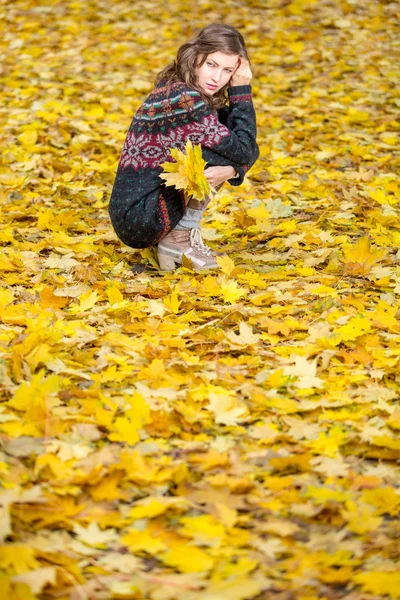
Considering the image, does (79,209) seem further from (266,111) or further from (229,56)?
(266,111)

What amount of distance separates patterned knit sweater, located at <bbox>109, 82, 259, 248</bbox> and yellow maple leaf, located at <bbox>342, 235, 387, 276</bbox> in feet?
2.08

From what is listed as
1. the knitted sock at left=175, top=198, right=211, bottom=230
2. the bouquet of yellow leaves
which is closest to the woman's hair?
the bouquet of yellow leaves

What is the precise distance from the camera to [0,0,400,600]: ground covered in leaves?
63.1 inches

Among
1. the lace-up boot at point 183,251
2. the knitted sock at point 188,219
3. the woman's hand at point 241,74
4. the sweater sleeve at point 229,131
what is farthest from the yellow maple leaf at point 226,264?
the woman's hand at point 241,74

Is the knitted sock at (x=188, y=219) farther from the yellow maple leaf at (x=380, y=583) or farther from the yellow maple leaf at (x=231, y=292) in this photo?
the yellow maple leaf at (x=380, y=583)

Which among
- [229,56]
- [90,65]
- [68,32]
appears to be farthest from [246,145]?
[68,32]

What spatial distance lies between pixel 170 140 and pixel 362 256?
1.02 metres

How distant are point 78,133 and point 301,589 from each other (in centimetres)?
431

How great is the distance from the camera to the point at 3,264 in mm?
3244

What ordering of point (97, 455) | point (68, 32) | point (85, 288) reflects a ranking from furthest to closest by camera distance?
1. point (68, 32)
2. point (85, 288)
3. point (97, 455)

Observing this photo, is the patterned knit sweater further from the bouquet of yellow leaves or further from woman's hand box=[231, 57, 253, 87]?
the bouquet of yellow leaves

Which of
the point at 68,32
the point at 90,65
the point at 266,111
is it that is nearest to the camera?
the point at 266,111

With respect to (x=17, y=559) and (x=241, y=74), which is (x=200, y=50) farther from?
(x=17, y=559)

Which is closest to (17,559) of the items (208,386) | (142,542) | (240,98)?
(142,542)
